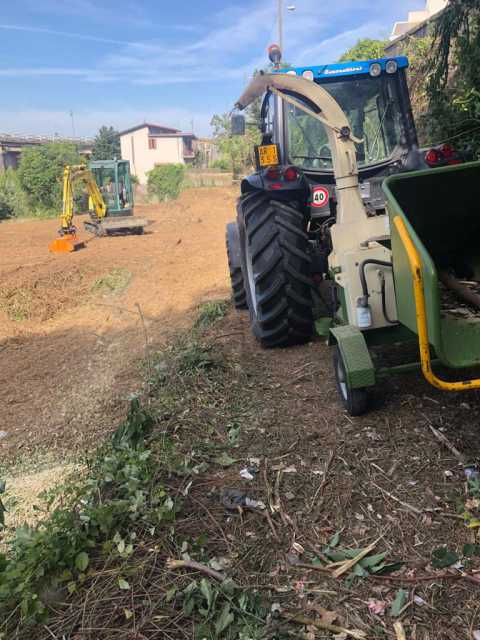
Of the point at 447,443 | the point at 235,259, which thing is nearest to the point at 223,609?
the point at 447,443

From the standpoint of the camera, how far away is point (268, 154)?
4.41 m

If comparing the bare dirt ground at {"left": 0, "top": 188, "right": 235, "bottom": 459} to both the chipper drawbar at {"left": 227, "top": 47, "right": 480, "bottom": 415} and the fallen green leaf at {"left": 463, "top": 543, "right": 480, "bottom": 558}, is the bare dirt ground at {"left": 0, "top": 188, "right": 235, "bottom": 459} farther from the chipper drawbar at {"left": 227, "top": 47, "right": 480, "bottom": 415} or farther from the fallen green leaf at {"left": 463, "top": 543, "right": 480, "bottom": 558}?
the fallen green leaf at {"left": 463, "top": 543, "right": 480, "bottom": 558}

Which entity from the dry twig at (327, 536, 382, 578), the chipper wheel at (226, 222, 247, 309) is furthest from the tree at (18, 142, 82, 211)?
the dry twig at (327, 536, 382, 578)

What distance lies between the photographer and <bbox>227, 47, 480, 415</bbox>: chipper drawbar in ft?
9.29

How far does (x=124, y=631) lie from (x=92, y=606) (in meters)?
0.17

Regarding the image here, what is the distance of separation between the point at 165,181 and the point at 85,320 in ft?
111

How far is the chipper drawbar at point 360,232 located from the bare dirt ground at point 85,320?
1903 millimetres

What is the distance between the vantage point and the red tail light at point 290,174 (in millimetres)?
4547

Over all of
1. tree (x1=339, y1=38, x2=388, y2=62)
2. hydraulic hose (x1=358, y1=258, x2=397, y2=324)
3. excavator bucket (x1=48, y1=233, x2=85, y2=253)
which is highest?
tree (x1=339, y1=38, x2=388, y2=62)

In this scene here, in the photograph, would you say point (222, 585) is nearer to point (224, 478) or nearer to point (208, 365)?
point (224, 478)

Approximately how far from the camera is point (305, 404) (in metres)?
3.74

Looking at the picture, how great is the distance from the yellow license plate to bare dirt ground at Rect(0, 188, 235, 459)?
7.73ft

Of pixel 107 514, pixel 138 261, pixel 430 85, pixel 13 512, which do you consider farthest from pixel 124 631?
pixel 138 261

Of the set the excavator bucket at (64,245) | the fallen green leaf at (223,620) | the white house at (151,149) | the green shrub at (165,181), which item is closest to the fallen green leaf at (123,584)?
the fallen green leaf at (223,620)
